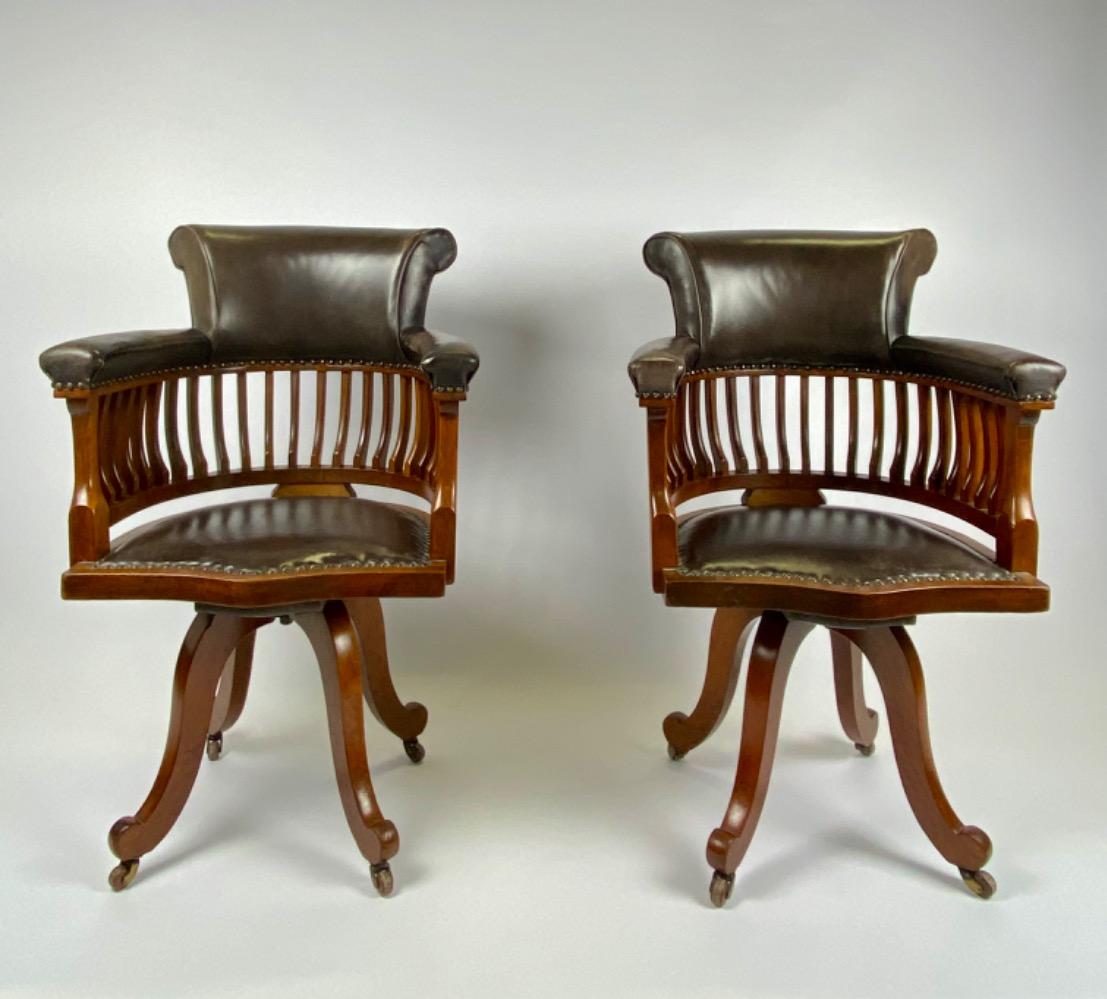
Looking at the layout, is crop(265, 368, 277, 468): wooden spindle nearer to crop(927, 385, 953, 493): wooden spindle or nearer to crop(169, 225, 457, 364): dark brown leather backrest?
crop(169, 225, 457, 364): dark brown leather backrest

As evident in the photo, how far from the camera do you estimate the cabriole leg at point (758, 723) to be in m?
2.34

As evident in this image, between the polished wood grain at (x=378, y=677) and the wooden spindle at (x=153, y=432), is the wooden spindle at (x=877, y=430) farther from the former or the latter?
the wooden spindle at (x=153, y=432)

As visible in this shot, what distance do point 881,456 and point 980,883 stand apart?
2.79 feet

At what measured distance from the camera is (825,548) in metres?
2.33

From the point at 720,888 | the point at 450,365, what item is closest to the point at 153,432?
the point at 450,365

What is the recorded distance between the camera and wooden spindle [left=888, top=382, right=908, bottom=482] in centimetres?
263

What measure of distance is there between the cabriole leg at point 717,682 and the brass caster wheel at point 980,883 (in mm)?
592

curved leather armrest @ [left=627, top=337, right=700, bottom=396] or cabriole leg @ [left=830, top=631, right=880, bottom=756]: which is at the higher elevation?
curved leather armrest @ [left=627, top=337, right=700, bottom=396]

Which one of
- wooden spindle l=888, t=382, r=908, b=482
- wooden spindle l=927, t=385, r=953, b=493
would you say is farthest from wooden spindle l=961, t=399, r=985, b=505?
wooden spindle l=888, t=382, r=908, b=482

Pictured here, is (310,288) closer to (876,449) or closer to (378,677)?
(378,677)

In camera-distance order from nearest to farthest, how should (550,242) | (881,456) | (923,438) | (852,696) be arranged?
(923,438) < (881,456) < (852,696) < (550,242)

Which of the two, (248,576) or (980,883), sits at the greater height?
(248,576)

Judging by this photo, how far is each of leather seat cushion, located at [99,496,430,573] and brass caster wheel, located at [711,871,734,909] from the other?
74cm

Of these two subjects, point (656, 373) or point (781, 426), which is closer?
point (656, 373)
